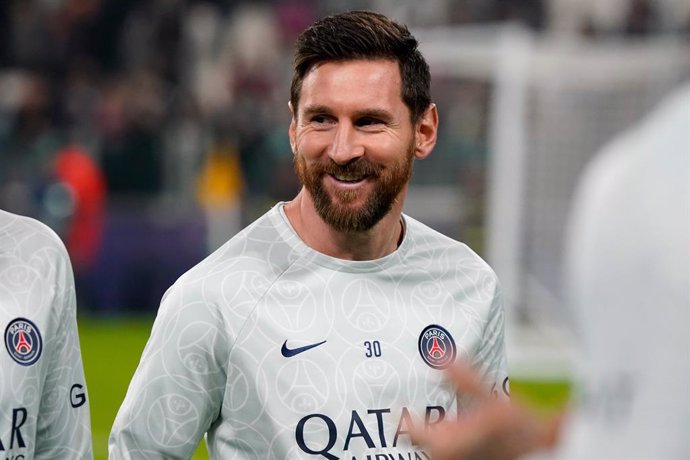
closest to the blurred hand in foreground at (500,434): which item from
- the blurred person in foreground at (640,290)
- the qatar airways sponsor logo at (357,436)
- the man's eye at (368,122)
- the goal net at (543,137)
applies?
the blurred person in foreground at (640,290)

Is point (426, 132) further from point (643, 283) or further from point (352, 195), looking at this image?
point (643, 283)

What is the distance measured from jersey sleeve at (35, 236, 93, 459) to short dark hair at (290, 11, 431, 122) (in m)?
0.75

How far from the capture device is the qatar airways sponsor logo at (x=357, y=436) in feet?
10.8

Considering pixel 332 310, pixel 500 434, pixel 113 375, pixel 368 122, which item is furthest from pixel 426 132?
pixel 113 375

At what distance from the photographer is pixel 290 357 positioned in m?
3.41

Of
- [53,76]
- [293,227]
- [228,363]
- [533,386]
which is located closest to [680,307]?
[228,363]

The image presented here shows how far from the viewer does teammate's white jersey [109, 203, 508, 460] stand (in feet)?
10.9

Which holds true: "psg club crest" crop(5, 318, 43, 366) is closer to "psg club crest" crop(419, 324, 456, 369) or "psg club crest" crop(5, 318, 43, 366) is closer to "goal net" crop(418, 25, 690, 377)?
"psg club crest" crop(419, 324, 456, 369)

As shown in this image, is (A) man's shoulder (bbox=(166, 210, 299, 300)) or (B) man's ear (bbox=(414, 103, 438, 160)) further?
(B) man's ear (bbox=(414, 103, 438, 160))

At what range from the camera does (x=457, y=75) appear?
13391 mm

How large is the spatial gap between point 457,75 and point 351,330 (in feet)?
33.1

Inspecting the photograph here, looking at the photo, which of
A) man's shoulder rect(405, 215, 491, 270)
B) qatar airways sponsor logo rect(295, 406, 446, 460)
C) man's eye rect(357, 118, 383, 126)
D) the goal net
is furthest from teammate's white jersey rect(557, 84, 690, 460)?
the goal net

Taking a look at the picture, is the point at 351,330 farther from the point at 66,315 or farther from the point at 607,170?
the point at 607,170

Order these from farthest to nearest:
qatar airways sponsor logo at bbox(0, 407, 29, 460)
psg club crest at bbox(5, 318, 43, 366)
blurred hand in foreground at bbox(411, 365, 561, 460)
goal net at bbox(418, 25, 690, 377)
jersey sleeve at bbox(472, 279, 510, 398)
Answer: goal net at bbox(418, 25, 690, 377)
jersey sleeve at bbox(472, 279, 510, 398)
psg club crest at bbox(5, 318, 43, 366)
qatar airways sponsor logo at bbox(0, 407, 29, 460)
blurred hand in foreground at bbox(411, 365, 561, 460)
